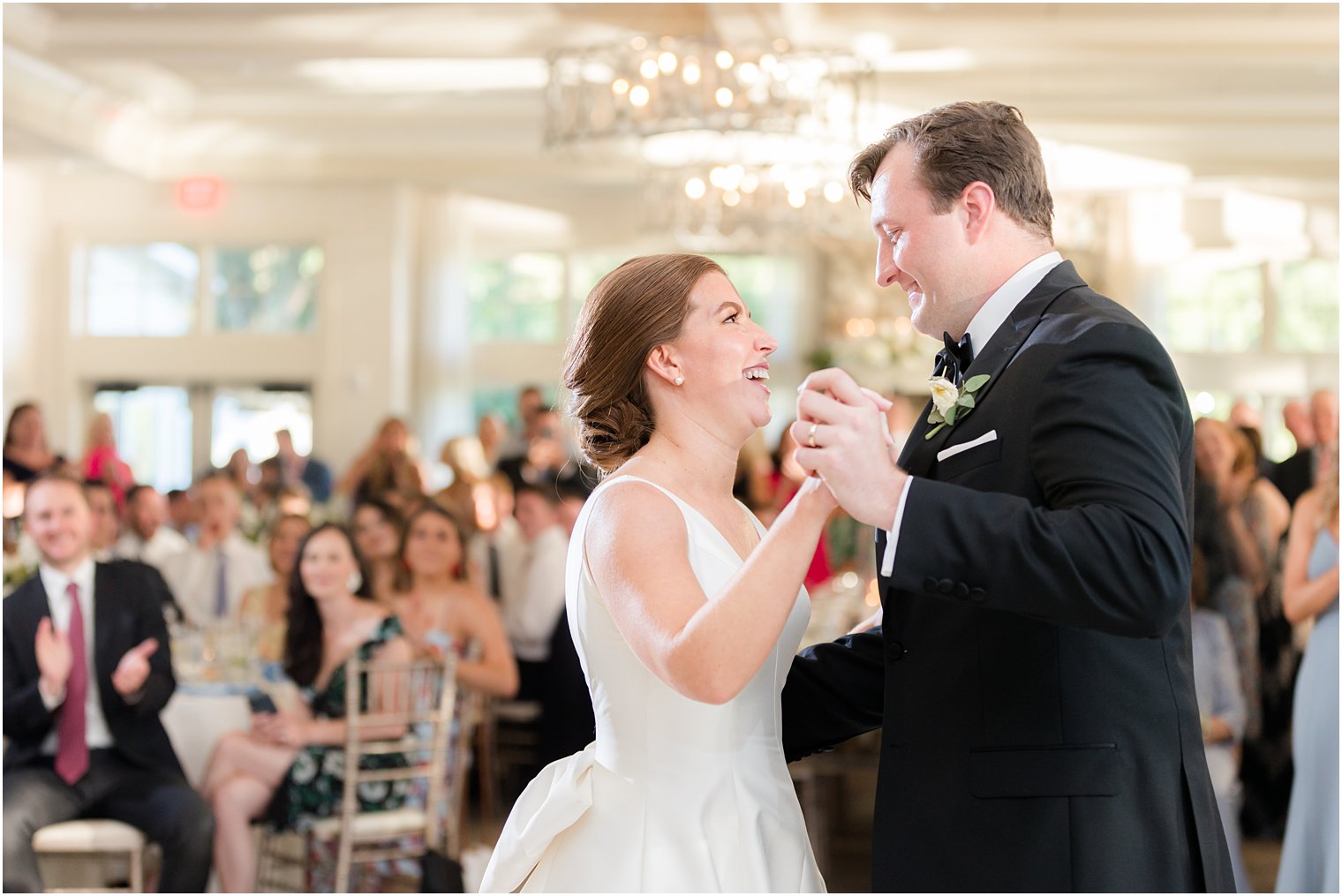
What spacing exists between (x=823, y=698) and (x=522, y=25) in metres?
7.14

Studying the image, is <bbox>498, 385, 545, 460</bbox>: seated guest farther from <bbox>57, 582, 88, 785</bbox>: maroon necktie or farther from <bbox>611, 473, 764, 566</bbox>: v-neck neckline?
<bbox>611, 473, 764, 566</bbox>: v-neck neckline

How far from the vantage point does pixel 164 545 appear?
24.2 feet

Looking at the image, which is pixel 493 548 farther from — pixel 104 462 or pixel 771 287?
pixel 771 287

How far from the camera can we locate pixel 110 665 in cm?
418

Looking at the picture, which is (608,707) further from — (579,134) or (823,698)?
(579,134)

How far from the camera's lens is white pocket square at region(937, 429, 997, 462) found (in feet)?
5.46

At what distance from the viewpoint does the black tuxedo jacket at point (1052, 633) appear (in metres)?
1.46

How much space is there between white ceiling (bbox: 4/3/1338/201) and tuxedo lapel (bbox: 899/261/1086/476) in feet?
19.3

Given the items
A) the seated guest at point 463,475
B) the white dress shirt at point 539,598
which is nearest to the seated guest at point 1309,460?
the white dress shirt at point 539,598

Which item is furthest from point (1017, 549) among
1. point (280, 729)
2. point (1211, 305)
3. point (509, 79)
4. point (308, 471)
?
point (1211, 305)

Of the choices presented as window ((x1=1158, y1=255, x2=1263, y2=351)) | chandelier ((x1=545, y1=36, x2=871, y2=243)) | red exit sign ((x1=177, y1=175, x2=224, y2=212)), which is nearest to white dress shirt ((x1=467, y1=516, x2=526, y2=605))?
chandelier ((x1=545, y1=36, x2=871, y2=243))

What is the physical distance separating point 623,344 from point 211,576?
5.25 metres

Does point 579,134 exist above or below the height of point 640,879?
above

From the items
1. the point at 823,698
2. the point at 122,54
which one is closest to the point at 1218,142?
the point at 122,54
